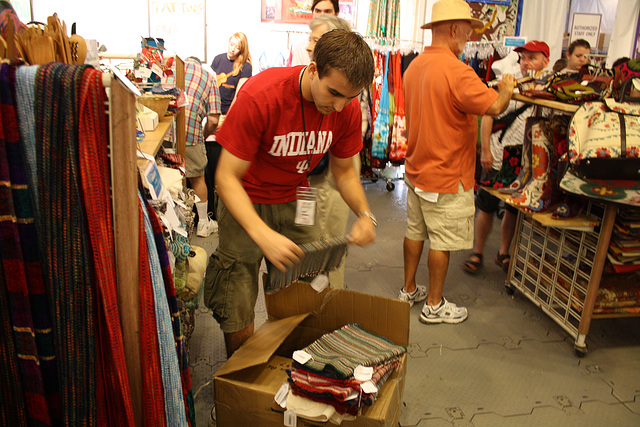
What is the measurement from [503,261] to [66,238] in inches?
129

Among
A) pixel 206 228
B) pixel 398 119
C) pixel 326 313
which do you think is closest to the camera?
pixel 326 313

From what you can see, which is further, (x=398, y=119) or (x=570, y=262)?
(x=398, y=119)

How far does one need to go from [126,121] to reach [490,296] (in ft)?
9.34

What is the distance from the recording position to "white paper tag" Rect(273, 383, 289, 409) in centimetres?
169

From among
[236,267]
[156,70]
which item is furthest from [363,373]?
[156,70]

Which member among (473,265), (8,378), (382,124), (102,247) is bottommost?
(473,265)

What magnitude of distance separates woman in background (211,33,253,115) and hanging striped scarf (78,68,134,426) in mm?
4001

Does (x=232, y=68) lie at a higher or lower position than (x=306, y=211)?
higher

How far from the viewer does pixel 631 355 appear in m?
2.74

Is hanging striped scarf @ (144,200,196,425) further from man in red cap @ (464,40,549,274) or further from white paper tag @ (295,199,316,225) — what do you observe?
man in red cap @ (464,40,549,274)

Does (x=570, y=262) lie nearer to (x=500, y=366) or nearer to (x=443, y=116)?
(x=500, y=366)

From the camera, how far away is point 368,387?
65.6 inches

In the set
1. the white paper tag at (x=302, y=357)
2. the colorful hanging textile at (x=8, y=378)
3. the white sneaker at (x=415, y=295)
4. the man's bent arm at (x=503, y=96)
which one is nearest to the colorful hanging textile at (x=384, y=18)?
the man's bent arm at (x=503, y=96)

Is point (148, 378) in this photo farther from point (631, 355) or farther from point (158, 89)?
point (631, 355)
